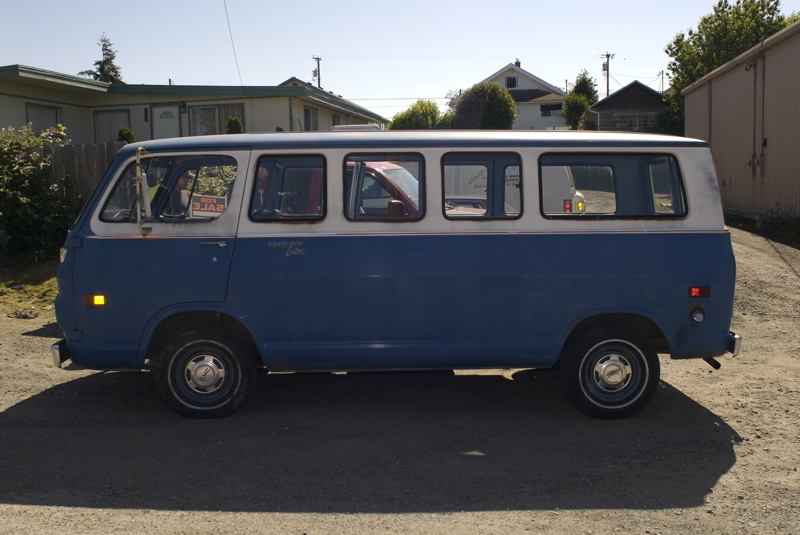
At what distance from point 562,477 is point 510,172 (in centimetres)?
236

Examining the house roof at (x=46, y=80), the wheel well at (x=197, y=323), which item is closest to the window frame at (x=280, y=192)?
the wheel well at (x=197, y=323)

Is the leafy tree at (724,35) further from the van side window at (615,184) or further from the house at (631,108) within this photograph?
the van side window at (615,184)

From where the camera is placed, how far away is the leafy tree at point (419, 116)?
46.6 m

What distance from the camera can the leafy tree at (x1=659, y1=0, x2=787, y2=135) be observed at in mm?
38250

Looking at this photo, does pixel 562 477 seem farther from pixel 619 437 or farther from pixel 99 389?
pixel 99 389

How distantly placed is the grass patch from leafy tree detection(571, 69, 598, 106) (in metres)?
55.4

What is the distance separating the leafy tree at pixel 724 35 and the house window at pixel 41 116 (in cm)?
3011

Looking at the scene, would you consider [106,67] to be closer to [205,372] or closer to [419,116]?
[419,116]

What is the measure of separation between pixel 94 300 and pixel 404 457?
2.71 meters

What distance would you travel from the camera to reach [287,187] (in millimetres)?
5805

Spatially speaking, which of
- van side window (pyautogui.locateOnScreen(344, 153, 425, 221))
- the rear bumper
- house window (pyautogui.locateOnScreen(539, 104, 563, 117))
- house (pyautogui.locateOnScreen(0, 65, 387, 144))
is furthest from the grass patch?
house window (pyautogui.locateOnScreen(539, 104, 563, 117))

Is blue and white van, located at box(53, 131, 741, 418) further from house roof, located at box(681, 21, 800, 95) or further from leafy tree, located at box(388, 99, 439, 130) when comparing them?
leafy tree, located at box(388, 99, 439, 130)

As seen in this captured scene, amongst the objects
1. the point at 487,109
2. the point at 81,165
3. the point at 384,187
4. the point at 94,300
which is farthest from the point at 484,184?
the point at 487,109

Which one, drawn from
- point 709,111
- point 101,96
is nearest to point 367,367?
point 101,96
